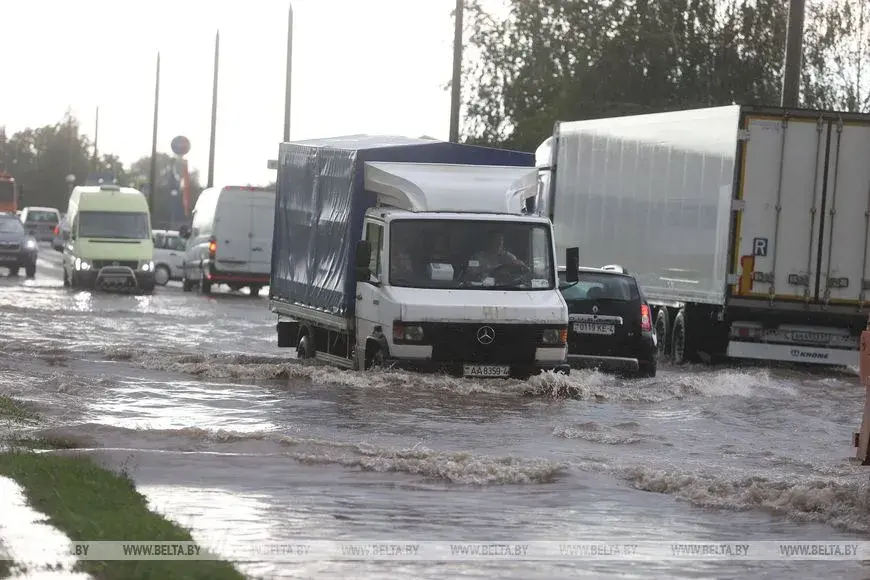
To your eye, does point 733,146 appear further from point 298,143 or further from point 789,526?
point 789,526

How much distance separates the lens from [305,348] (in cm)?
2125

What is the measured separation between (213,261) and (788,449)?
1213 inches

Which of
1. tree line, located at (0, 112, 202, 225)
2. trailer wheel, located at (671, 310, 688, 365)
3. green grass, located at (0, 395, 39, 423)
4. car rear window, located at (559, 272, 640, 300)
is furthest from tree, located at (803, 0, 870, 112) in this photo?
tree line, located at (0, 112, 202, 225)

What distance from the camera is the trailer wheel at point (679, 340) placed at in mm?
25508

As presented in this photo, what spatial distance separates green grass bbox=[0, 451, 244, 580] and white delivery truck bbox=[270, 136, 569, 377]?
6.41 metres

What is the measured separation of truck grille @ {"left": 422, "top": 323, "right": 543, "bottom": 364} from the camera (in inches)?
683

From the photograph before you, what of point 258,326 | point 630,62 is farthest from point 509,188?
point 630,62

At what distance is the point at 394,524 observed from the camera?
9688 millimetres

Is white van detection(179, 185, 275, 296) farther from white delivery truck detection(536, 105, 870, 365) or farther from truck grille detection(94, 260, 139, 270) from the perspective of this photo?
white delivery truck detection(536, 105, 870, 365)

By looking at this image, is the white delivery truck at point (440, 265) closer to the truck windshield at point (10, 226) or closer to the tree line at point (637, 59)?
the tree line at point (637, 59)

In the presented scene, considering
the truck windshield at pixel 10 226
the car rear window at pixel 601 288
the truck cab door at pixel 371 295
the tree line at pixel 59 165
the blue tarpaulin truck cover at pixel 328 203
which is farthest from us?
the tree line at pixel 59 165

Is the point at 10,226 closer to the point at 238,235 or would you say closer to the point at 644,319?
the point at 238,235

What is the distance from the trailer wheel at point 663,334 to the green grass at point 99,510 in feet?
53.0

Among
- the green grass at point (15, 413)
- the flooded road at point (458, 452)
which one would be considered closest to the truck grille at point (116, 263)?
the flooded road at point (458, 452)
